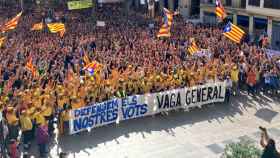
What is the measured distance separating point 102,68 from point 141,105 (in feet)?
10.00

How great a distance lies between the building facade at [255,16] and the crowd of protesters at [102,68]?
17.1 feet

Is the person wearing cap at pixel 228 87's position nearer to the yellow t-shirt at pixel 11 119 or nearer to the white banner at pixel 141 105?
the white banner at pixel 141 105

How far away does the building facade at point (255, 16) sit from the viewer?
3366cm

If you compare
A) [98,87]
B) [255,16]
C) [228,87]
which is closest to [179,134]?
[98,87]

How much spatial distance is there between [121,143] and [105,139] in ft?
1.98

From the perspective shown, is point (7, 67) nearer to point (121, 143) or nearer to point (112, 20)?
point (121, 143)

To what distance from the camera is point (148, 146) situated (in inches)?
635

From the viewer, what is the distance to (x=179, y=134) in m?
17.2

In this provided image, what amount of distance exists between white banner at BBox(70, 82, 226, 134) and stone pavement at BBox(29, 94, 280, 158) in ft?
0.91

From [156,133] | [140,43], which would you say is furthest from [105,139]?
[140,43]

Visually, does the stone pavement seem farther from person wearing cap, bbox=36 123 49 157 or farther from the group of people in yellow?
the group of people in yellow

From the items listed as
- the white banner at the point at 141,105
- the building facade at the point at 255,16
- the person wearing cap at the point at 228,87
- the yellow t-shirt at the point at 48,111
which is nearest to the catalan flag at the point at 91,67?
the white banner at the point at 141,105

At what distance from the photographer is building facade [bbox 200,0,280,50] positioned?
3366cm

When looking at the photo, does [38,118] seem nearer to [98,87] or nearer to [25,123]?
[25,123]
